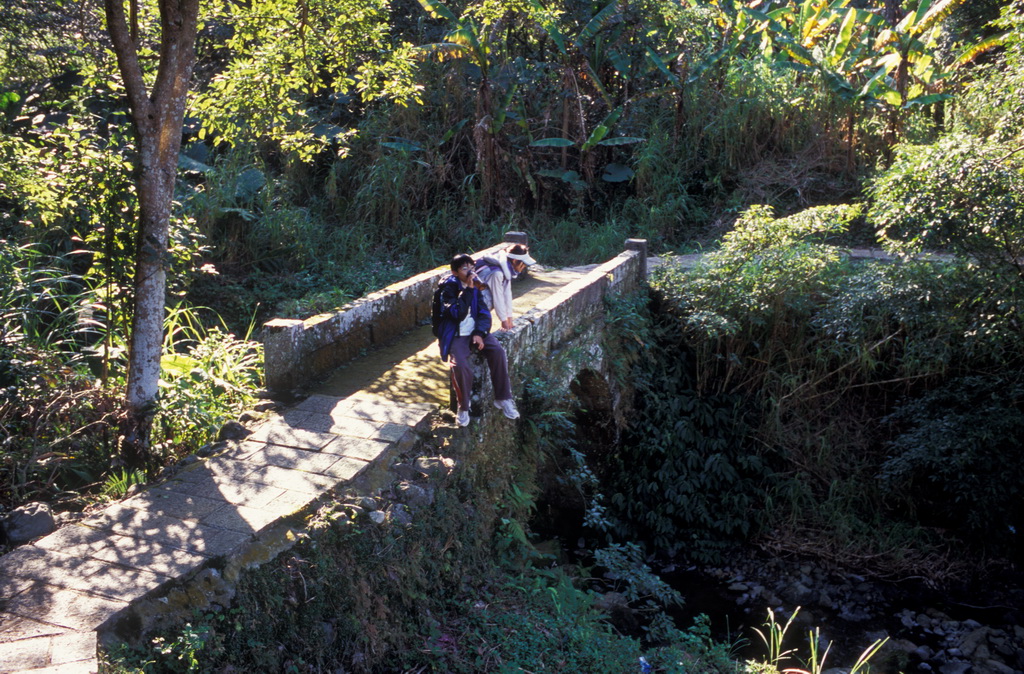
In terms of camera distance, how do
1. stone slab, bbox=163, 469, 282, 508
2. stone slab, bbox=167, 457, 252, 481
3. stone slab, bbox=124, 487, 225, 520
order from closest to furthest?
stone slab, bbox=124, 487, 225, 520, stone slab, bbox=163, 469, 282, 508, stone slab, bbox=167, 457, 252, 481

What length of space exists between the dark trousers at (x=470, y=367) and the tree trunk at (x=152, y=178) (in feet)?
7.16

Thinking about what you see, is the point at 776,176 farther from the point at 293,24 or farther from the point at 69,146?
the point at 69,146

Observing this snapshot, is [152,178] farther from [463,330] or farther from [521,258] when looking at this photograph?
[521,258]

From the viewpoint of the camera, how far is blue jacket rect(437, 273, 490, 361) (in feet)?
20.2

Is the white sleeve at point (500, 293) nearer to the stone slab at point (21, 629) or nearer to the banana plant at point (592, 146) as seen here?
the stone slab at point (21, 629)

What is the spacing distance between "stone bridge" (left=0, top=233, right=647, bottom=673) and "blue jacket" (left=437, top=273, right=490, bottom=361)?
492 millimetres

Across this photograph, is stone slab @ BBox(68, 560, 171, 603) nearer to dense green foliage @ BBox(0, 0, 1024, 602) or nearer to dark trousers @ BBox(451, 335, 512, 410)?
dense green foliage @ BBox(0, 0, 1024, 602)

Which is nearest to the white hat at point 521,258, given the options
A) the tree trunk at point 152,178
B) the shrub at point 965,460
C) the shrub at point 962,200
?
the tree trunk at point 152,178

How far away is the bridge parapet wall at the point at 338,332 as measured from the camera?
22.5ft

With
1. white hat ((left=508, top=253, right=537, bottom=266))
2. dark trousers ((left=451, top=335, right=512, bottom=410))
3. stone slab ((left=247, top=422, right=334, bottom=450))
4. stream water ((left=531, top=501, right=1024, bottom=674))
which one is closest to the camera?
stone slab ((left=247, top=422, right=334, bottom=450))

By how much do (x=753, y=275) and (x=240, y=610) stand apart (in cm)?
742

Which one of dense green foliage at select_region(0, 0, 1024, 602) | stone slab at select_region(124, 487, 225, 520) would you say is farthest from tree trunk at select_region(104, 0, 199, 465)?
stone slab at select_region(124, 487, 225, 520)

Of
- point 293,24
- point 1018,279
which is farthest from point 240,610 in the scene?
point 1018,279

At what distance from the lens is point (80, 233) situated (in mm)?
6238
